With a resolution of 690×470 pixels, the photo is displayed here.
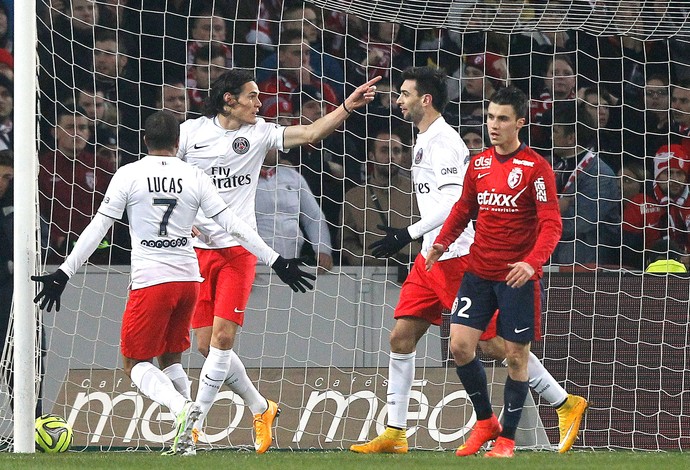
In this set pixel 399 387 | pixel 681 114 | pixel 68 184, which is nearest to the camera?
pixel 399 387

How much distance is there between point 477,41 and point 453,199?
343 cm

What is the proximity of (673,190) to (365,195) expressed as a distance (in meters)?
2.31

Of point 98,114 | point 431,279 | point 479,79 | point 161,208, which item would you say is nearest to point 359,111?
point 479,79

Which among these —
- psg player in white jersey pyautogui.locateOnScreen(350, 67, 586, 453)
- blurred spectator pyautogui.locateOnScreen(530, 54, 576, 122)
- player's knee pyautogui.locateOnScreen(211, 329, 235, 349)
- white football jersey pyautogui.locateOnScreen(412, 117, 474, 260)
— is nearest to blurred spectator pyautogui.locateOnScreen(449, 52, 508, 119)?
blurred spectator pyautogui.locateOnScreen(530, 54, 576, 122)

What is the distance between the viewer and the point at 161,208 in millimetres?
6465

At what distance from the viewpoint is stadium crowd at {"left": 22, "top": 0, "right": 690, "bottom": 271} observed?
353 inches

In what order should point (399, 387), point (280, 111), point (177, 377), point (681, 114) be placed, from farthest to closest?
1. point (681, 114)
2. point (280, 111)
3. point (399, 387)
4. point (177, 377)

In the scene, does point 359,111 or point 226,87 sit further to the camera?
point 359,111

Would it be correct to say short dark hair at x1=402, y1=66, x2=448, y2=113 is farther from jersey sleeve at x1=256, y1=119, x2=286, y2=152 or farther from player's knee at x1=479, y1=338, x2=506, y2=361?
player's knee at x1=479, y1=338, x2=506, y2=361

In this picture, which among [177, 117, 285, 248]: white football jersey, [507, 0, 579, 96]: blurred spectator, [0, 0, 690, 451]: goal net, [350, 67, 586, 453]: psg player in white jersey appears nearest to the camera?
[350, 67, 586, 453]: psg player in white jersey

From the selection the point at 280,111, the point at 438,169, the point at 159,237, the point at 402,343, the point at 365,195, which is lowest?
the point at 402,343

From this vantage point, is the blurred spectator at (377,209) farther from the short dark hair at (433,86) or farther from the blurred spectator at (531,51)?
the short dark hair at (433,86)

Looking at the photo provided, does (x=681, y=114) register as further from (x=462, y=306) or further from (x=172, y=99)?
(x=462, y=306)

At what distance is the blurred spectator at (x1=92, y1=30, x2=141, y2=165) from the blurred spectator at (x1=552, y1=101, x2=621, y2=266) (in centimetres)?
314
